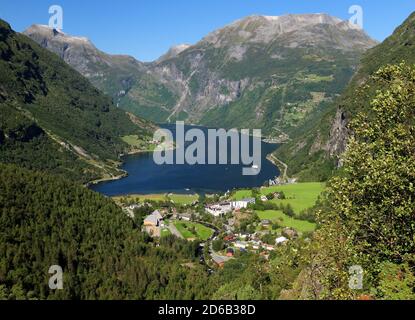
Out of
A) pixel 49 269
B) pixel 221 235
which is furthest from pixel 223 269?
pixel 49 269

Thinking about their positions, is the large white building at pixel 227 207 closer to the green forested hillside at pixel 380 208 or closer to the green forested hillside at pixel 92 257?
the green forested hillside at pixel 92 257

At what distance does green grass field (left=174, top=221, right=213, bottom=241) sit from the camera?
391ft

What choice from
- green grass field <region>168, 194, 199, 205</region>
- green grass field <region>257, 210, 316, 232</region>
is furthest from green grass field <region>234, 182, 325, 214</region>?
green grass field <region>168, 194, 199, 205</region>


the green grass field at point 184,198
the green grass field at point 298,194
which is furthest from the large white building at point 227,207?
the green grass field at point 184,198

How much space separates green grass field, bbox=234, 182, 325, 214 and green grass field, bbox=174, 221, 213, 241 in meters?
27.0

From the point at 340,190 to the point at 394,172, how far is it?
302cm

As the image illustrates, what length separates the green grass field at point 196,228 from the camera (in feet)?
391

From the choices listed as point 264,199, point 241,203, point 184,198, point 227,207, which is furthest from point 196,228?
point 184,198

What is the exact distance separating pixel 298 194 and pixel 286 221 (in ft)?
89.0

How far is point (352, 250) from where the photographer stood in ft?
63.2

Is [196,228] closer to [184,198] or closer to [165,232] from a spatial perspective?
[165,232]

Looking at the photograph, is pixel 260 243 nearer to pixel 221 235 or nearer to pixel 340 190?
pixel 221 235

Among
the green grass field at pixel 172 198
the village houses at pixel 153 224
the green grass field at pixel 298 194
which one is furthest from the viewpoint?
the green grass field at pixel 172 198

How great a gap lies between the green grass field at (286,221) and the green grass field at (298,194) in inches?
204
